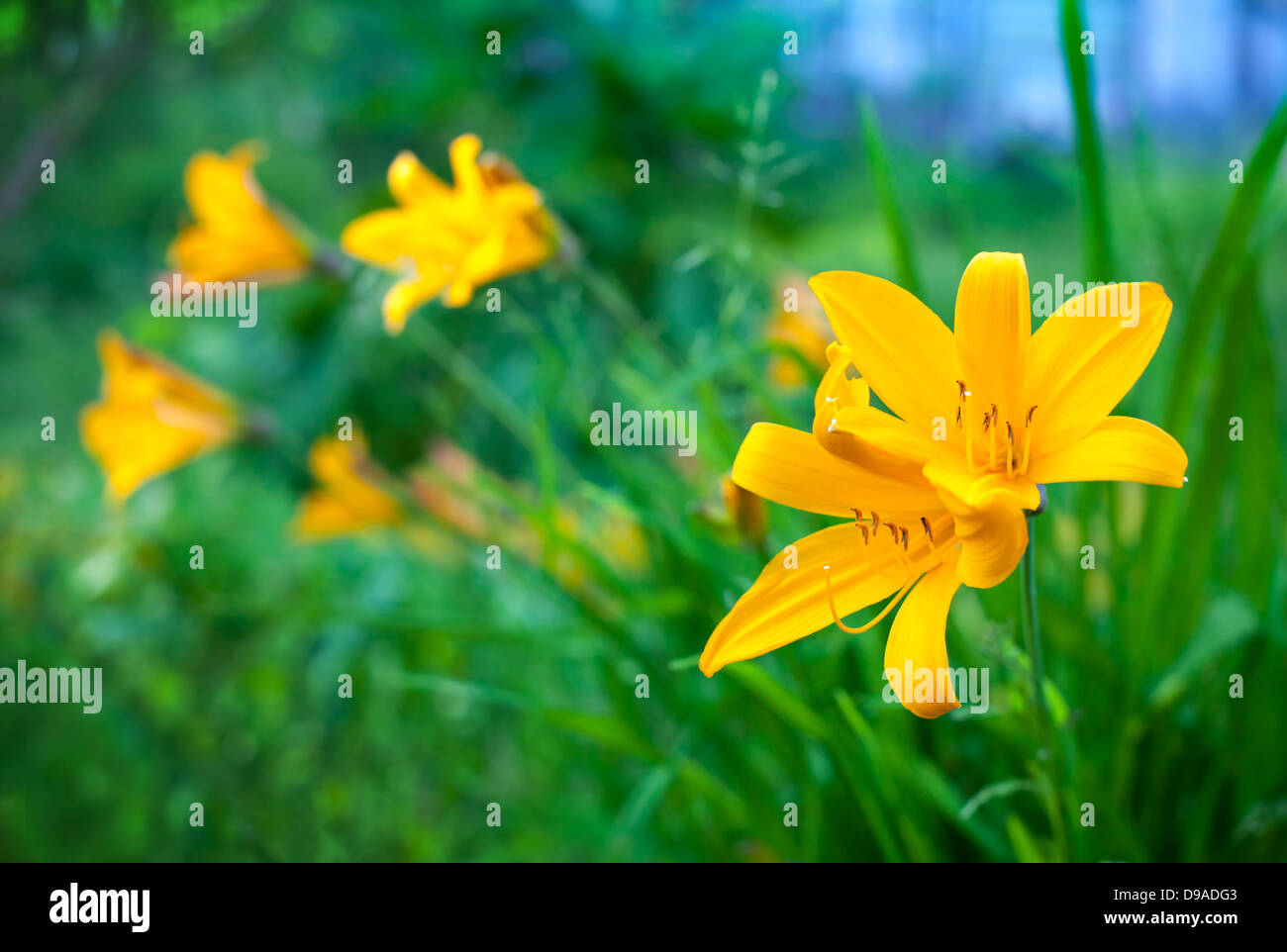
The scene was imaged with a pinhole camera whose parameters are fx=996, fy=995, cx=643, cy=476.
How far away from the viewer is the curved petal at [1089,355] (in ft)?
0.91

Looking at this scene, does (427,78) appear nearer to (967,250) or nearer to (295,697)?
(295,697)

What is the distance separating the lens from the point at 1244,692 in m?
0.50

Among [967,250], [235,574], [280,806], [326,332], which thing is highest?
[326,332]

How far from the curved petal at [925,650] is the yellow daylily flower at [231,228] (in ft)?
1.89

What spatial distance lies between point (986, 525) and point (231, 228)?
621mm

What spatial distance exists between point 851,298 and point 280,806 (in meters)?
0.87

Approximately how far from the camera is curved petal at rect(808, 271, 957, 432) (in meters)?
0.29
